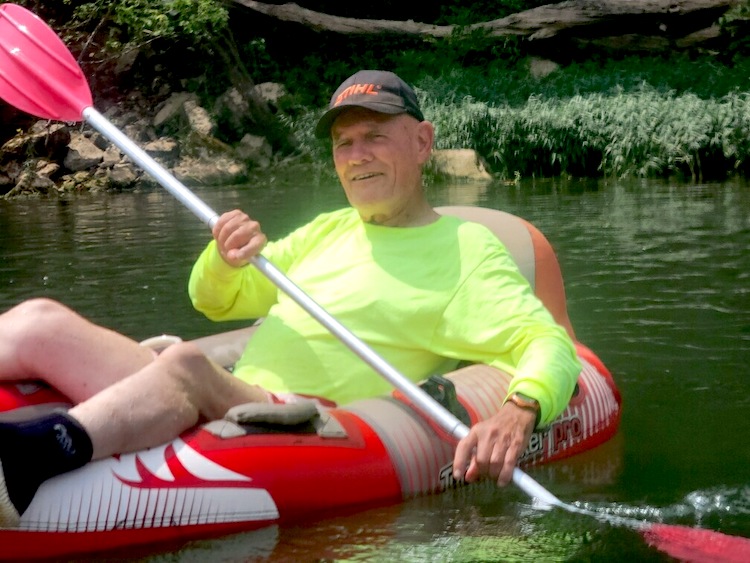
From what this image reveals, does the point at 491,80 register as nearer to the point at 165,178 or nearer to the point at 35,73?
the point at 35,73

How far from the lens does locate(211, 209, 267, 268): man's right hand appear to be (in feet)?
9.14

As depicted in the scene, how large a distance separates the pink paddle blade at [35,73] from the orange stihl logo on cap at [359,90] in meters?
1.10

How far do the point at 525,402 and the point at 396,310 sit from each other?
467 mm

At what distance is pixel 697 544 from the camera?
2531 millimetres

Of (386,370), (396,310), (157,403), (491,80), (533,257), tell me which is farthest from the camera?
(491,80)

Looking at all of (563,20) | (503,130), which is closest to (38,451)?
(503,130)

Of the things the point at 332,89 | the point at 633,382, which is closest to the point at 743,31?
the point at 332,89

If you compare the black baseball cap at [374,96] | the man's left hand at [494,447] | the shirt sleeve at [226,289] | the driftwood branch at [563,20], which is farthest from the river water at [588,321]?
the driftwood branch at [563,20]

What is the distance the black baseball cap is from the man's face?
0.12 feet

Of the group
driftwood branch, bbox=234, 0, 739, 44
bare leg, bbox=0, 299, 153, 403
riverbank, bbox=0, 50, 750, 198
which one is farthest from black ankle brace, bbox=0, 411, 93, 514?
driftwood branch, bbox=234, 0, 739, 44

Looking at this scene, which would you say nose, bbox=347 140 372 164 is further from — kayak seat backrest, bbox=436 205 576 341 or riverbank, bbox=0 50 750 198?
riverbank, bbox=0 50 750 198

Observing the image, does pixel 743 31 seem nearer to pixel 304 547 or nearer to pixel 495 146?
pixel 495 146

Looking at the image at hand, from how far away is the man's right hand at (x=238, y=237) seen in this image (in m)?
2.79

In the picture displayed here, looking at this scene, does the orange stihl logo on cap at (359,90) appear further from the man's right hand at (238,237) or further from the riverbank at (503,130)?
the riverbank at (503,130)
